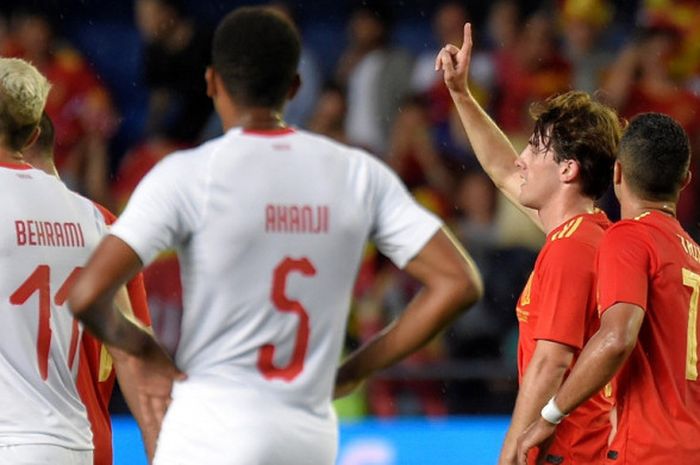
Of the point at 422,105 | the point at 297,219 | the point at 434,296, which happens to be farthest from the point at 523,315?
the point at 422,105

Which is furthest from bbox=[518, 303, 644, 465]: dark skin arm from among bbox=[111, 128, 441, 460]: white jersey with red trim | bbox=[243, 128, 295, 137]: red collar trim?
bbox=[243, 128, 295, 137]: red collar trim

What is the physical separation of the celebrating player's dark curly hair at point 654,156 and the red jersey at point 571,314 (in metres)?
0.28

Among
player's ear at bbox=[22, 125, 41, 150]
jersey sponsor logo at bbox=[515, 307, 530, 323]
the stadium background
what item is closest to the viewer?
player's ear at bbox=[22, 125, 41, 150]

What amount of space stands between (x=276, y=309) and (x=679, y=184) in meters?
1.77

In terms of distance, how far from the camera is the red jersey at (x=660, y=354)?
4645mm

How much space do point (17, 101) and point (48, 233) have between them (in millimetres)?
439

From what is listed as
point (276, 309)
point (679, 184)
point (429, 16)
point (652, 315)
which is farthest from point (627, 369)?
point (429, 16)

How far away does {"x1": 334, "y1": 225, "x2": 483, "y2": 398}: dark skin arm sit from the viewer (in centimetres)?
374

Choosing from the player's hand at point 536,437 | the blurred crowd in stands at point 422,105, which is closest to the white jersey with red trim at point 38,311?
the player's hand at point 536,437

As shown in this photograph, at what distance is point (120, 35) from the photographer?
41.7 ft

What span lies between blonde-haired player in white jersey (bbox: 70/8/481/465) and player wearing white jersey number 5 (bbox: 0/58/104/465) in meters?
0.85

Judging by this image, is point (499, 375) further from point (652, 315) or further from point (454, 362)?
point (652, 315)

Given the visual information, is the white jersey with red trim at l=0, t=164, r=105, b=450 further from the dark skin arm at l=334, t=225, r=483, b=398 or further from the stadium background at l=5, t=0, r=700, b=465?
the stadium background at l=5, t=0, r=700, b=465

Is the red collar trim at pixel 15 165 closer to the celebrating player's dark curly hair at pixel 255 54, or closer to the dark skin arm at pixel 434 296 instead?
the celebrating player's dark curly hair at pixel 255 54
